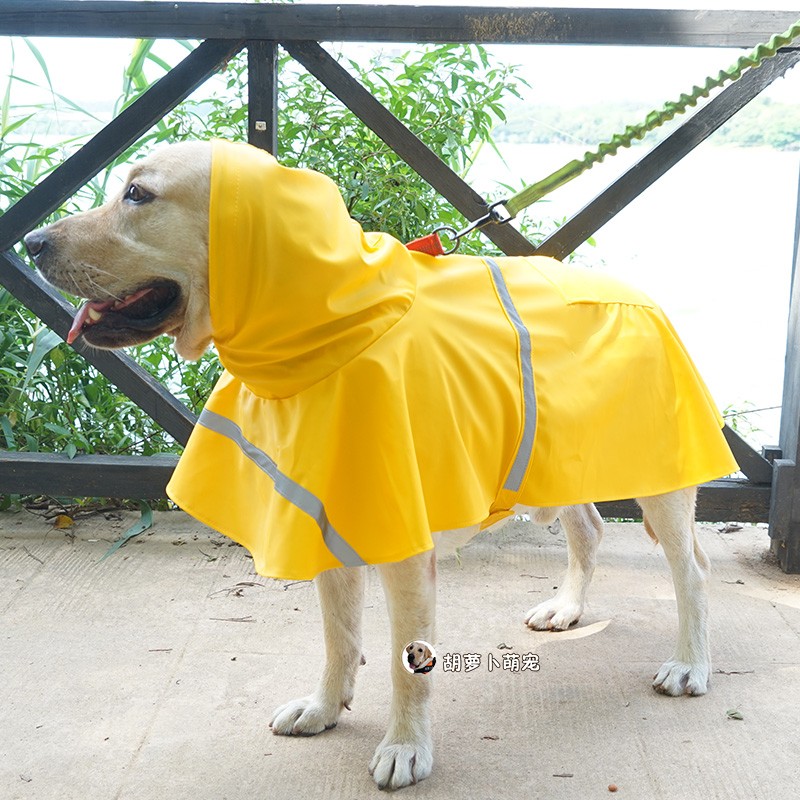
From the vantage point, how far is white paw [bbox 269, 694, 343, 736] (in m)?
2.48

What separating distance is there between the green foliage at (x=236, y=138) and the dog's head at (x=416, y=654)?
2.12 m

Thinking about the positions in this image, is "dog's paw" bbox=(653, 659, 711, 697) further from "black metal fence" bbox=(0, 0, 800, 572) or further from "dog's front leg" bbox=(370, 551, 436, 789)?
"black metal fence" bbox=(0, 0, 800, 572)

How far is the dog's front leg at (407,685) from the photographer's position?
Answer: 2234mm

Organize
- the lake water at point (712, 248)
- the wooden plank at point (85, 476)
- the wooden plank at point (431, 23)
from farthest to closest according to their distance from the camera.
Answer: the lake water at point (712, 248), the wooden plank at point (85, 476), the wooden plank at point (431, 23)

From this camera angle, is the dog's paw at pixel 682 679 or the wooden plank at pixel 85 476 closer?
the dog's paw at pixel 682 679

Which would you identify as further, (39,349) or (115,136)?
(39,349)

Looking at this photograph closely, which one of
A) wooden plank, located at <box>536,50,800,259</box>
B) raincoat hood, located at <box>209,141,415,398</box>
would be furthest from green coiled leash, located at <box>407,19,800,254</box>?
wooden plank, located at <box>536,50,800,259</box>

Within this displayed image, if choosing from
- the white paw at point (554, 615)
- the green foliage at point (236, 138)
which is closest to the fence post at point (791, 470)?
the white paw at point (554, 615)

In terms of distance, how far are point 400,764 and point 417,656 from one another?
0.24 m

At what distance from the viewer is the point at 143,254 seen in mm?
2096

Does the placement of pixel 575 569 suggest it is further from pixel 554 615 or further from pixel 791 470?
pixel 791 470

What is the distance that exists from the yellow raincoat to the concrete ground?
55 cm

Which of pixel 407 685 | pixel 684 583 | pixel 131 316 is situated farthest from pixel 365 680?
pixel 131 316

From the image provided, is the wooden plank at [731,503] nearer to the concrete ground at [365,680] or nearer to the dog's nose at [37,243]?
the concrete ground at [365,680]
